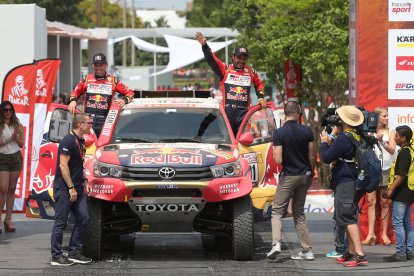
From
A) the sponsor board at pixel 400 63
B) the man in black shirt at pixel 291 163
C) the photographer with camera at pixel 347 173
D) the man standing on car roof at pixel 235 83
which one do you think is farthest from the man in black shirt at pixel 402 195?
the man standing on car roof at pixel 235 83

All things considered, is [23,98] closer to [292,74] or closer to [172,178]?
[172,178]

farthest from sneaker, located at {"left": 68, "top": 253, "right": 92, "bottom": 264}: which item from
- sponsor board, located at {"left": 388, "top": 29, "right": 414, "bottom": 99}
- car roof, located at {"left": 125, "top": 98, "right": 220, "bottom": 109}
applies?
sponsor board, located at {"left": 388, "top": 29, "right": 414, "bottom": 99}

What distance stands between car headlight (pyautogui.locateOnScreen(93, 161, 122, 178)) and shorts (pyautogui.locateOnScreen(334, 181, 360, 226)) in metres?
2.49

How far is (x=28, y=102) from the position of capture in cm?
1903

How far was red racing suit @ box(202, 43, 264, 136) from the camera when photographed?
15.0m

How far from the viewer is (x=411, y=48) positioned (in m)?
14.0

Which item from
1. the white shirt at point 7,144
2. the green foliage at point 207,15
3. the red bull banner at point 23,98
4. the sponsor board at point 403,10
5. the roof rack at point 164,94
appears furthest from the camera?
the green foliage at point 207,15

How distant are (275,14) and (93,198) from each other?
16754mm

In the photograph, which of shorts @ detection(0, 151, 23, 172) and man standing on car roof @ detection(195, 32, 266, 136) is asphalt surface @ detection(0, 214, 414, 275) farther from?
man standing on car roof @ detection(195, 32, 266, 136)

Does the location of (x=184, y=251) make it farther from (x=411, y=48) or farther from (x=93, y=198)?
(x=411, y=48)

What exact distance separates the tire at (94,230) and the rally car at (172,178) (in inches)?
0.4

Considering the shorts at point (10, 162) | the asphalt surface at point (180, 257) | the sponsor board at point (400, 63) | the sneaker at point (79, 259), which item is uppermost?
the sponsor board at point (400, 63)

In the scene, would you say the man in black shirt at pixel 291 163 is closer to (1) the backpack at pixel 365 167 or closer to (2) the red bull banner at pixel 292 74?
(1) the backpack at pixel 365 167

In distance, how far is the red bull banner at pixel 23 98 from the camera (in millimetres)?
18906
